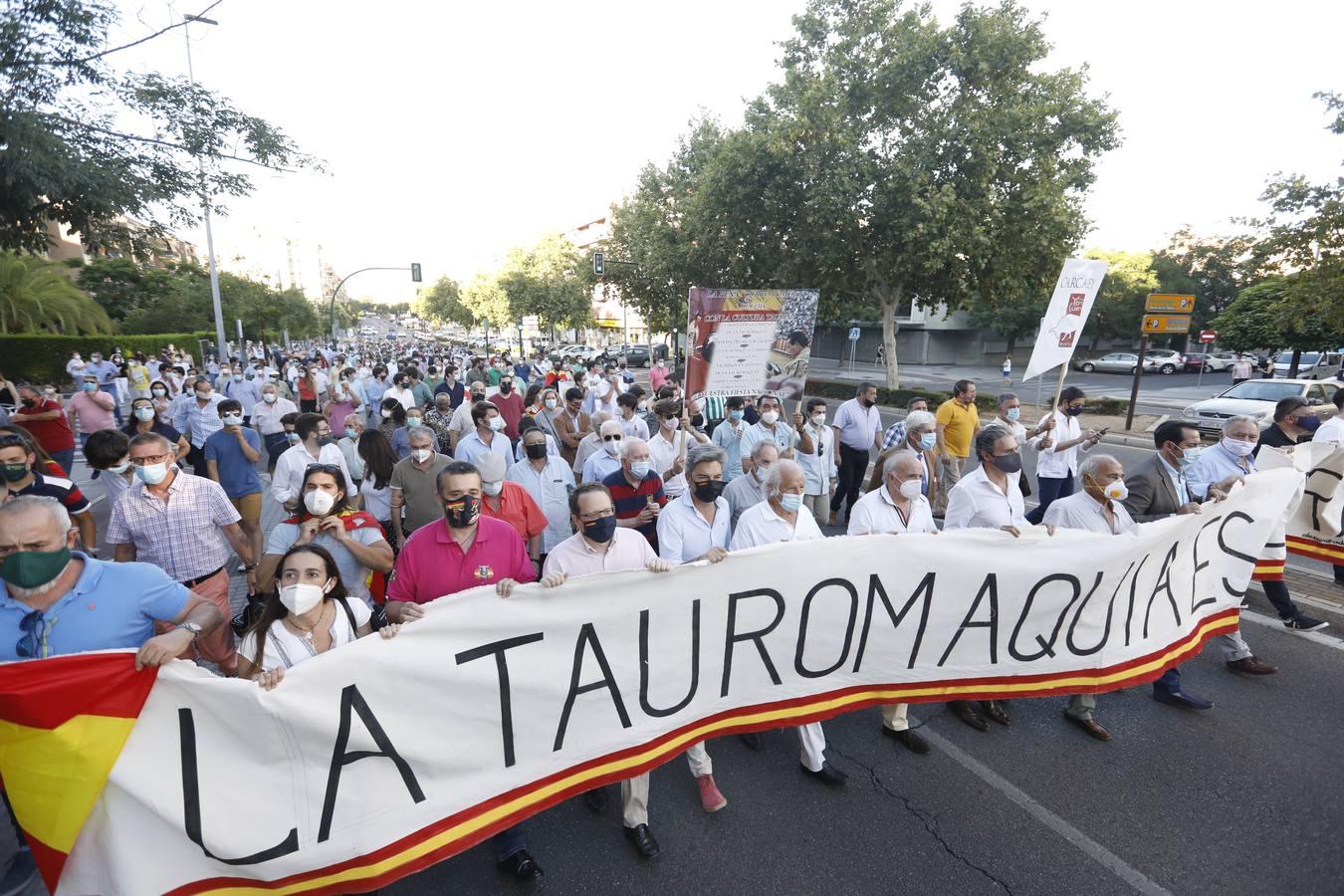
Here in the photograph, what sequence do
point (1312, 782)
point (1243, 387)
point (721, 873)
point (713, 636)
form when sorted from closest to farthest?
point (721, 873)
point (713, 636)
point (1312, 782)
point (1243, 387)

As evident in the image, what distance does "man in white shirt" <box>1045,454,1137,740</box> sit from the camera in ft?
12.5

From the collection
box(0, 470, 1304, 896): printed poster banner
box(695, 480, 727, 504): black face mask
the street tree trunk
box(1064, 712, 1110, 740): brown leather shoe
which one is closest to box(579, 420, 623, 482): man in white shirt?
box(695, 480, 727, 504): black face mask

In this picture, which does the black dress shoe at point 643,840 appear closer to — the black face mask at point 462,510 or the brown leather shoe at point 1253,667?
the black face mask at point 462,510

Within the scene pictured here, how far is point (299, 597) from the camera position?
2.53 m

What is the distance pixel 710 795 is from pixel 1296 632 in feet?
15.7

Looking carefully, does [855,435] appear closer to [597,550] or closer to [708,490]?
[708,490]

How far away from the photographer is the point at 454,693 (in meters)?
2.63

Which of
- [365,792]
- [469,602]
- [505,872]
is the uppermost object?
[469,602]

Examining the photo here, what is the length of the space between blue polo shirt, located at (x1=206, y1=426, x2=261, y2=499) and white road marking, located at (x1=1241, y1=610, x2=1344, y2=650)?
323 inches

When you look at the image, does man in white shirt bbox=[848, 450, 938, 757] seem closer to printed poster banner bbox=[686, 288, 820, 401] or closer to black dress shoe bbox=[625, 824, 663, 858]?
black dress shoe bbox=[625, 824, 663, 858]

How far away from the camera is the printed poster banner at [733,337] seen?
17.1 ft

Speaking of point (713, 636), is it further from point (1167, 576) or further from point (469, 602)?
point (1167, 576)

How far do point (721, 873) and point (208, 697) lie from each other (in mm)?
2142

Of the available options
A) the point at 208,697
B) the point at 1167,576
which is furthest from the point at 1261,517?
the point at 208,697
